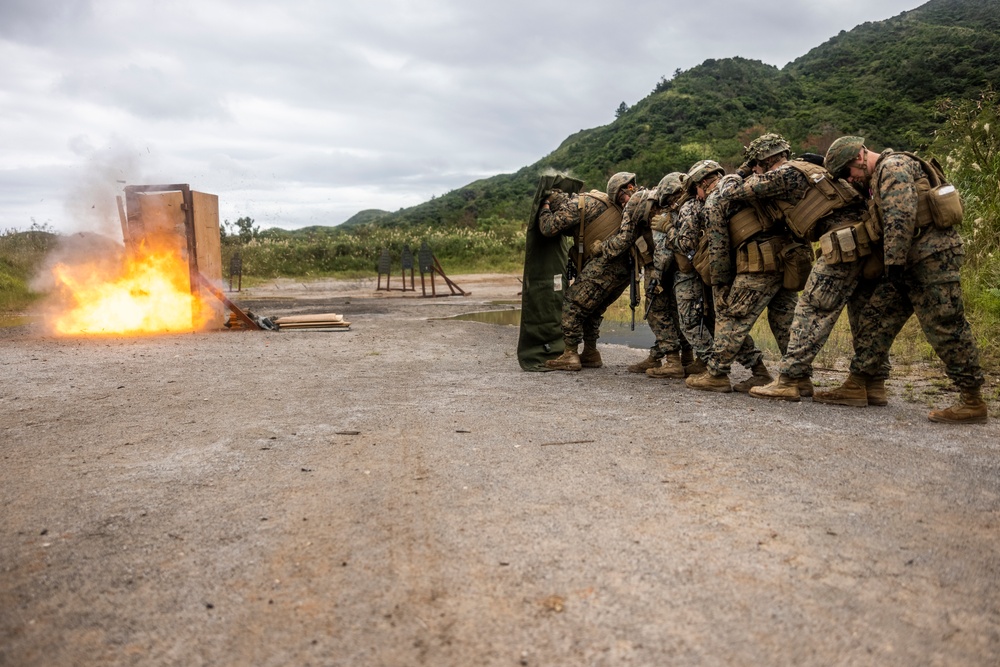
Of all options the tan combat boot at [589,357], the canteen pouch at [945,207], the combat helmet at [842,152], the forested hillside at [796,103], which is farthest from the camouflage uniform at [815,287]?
the forested hillside at [796,103]

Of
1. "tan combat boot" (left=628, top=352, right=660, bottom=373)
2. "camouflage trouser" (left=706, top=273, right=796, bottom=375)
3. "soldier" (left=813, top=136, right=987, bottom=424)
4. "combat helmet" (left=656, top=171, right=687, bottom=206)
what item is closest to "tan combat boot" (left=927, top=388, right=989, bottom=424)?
"soldier" (left=813, top=136, right=987, bottom=424)

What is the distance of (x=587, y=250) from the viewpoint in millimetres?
7840

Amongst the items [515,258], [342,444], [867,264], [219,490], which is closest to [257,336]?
[342,444]

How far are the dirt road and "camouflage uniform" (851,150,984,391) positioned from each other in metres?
0.55

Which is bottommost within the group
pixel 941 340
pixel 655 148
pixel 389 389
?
pixel 389 389

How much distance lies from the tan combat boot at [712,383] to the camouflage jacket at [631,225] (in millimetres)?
1659

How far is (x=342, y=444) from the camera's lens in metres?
4.74

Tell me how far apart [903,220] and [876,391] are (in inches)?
57.9

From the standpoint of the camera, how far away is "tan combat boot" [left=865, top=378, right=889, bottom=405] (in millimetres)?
5729

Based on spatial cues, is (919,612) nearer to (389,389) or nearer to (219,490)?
(219,490)

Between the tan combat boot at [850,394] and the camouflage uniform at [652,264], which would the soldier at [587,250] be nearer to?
the camouflage uniform at [652,264]

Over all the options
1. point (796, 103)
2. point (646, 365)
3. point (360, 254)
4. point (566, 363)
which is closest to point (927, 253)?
point (646, 365)

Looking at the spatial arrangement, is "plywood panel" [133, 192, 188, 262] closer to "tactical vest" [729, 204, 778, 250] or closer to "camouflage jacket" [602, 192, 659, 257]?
"camouflage jacket" [602, 192, 659, 257]

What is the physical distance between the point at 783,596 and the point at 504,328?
9915 millimetres
